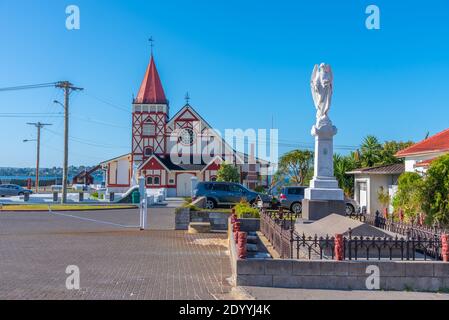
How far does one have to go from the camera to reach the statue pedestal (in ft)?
49.6

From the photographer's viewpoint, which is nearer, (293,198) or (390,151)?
(293,198)

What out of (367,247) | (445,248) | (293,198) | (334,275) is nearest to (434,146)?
(293,198)

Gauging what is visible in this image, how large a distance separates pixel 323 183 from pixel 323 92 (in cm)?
318

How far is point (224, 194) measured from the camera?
2739 centimetres

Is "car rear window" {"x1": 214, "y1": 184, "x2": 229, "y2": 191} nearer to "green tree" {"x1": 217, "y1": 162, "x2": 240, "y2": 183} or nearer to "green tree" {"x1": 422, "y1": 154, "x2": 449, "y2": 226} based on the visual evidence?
"green tree" {"x1": 422, "y1": 154, "x2": 449, "y2": 226}

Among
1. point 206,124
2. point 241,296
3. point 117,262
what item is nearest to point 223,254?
point 117,262

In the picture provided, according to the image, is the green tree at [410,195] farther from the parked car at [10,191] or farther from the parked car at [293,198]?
the parked car at [10,191]

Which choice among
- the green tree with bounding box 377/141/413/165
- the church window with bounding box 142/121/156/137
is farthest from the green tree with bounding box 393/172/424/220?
the church window with bounding box 142/121/156/137

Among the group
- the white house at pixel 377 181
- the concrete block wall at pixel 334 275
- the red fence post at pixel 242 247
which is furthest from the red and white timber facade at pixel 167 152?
the concrete block wall at pixel 334 275

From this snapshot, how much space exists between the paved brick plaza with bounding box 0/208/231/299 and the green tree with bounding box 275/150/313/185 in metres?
28.4

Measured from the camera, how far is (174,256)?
11.7m

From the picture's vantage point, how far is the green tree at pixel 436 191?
1394 centimetres

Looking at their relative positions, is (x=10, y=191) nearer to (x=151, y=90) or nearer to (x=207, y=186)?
(x=151, y=90)

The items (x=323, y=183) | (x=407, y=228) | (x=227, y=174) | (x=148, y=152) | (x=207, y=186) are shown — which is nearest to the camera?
(x=407, y=228)
